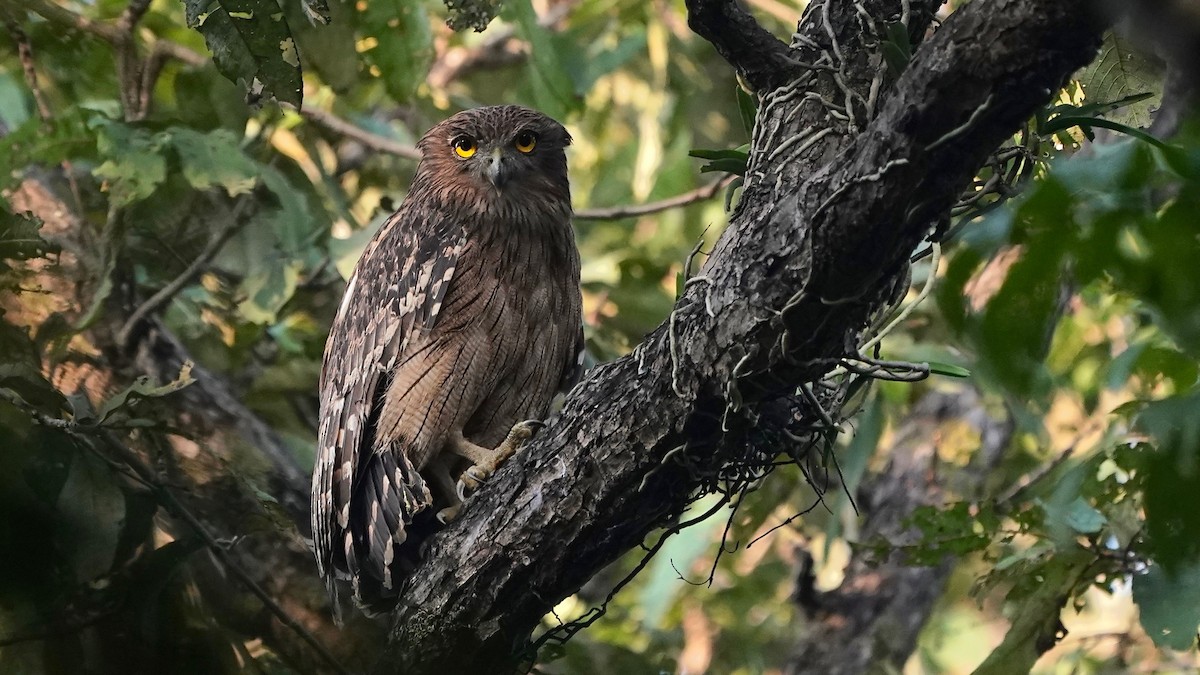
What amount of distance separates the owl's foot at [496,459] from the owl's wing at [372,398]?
10 cm

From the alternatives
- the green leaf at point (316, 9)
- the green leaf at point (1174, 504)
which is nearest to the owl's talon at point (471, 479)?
the green leaf at point (316, 9)

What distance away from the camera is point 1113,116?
216cm

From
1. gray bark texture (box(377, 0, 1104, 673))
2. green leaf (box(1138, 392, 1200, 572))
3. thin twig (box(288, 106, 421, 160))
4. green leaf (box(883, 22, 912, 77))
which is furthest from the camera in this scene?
thin twig (box(288, 106, 421, 160))

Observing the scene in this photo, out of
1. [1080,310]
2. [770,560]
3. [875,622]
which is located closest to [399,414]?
[875,622]

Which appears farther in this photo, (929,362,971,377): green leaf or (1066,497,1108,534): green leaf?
(1066,497,1108,534): green leaf

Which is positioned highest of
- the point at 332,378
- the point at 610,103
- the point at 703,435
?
the point at 610,103

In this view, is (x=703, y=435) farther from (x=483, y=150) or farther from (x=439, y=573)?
(x=483, y=150)

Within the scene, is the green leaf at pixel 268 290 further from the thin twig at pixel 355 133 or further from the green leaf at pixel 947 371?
the green leaf at pixel 947 371

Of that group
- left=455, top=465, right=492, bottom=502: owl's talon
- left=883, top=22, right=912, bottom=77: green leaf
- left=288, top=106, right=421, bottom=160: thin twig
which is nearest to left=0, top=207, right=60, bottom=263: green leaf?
left=455, top=465, right=492, bottom=502: owl's talon

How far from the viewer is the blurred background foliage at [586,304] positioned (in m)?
1.09

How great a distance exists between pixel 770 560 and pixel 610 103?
2578mm

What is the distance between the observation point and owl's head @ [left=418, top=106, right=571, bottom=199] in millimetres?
3293

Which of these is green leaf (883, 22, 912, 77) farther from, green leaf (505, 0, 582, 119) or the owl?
green leaf (505, 0, 582, 119)

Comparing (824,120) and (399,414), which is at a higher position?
(399,414)
